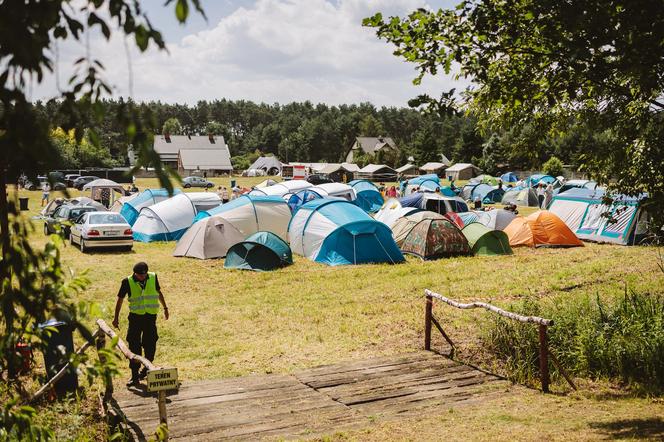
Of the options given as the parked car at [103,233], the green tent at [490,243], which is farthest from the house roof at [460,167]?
the parked car at [103,233]

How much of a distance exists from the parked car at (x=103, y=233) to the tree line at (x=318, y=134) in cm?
335

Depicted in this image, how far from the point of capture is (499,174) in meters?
71.2

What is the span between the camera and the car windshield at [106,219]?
66.0 ft

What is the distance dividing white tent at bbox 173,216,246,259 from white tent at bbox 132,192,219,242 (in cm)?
323

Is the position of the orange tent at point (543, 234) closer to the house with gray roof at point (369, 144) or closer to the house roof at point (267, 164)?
the house roof at point (267, 164)

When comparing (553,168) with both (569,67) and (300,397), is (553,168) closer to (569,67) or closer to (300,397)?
(569,67)

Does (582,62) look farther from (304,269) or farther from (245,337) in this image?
(304,269)

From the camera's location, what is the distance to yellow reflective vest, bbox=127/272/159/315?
7.89 m

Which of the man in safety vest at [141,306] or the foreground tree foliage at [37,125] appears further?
the man in safety vest at [141,306]

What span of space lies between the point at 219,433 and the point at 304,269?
11093mm

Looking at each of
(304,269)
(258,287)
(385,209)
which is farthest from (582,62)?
(385,209)

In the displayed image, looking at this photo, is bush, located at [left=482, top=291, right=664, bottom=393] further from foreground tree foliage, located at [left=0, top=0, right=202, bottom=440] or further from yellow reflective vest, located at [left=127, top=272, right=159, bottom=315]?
foreground tree foliage, located at [left=0, top=0, right=202, bottom=440]

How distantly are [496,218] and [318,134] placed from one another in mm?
88985

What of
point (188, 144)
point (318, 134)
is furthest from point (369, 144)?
point (188, 144)
